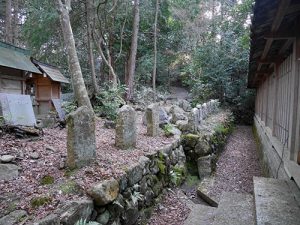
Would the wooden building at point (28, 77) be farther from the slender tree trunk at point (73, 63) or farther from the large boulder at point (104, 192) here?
the large boulder at point (104, 192)

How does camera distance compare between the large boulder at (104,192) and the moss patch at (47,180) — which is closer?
the large boulder at (104,192)

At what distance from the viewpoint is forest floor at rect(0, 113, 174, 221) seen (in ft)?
11.3

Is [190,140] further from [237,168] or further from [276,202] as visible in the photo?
[276,202]

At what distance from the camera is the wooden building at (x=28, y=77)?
34.4ft

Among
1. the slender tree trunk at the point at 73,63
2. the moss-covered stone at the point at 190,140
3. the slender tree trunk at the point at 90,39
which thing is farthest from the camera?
the slender tree trunk at the point at 90,39

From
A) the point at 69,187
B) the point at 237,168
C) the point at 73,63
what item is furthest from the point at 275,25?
the point at 73,63

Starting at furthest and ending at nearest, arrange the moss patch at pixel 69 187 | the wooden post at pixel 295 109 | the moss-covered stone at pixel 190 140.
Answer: the moss-covered stone at pixel 190 140
the wooden post at pixel 295 109
the moss patch at pixel 69 187

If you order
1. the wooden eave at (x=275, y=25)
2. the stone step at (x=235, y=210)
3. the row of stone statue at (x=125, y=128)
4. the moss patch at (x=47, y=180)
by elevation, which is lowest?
the stone step at (x=235, y=210)

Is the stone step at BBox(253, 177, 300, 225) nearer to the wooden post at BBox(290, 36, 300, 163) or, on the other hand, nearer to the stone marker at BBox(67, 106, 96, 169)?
the wooden post at BBox(290, 36, 300, 163)

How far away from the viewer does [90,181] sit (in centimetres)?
403

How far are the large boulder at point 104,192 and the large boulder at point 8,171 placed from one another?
1277mm

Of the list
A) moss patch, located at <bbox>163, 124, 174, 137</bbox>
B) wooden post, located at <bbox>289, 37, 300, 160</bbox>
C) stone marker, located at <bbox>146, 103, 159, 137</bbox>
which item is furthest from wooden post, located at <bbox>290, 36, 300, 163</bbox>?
moss patch, located at <bbox>163, 124, 174, 137</bbox>

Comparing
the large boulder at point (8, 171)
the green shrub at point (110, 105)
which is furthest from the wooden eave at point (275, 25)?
the green shrub at point (110, 105)

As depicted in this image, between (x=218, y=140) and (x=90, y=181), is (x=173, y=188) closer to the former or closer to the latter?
(x=90, y=181)
